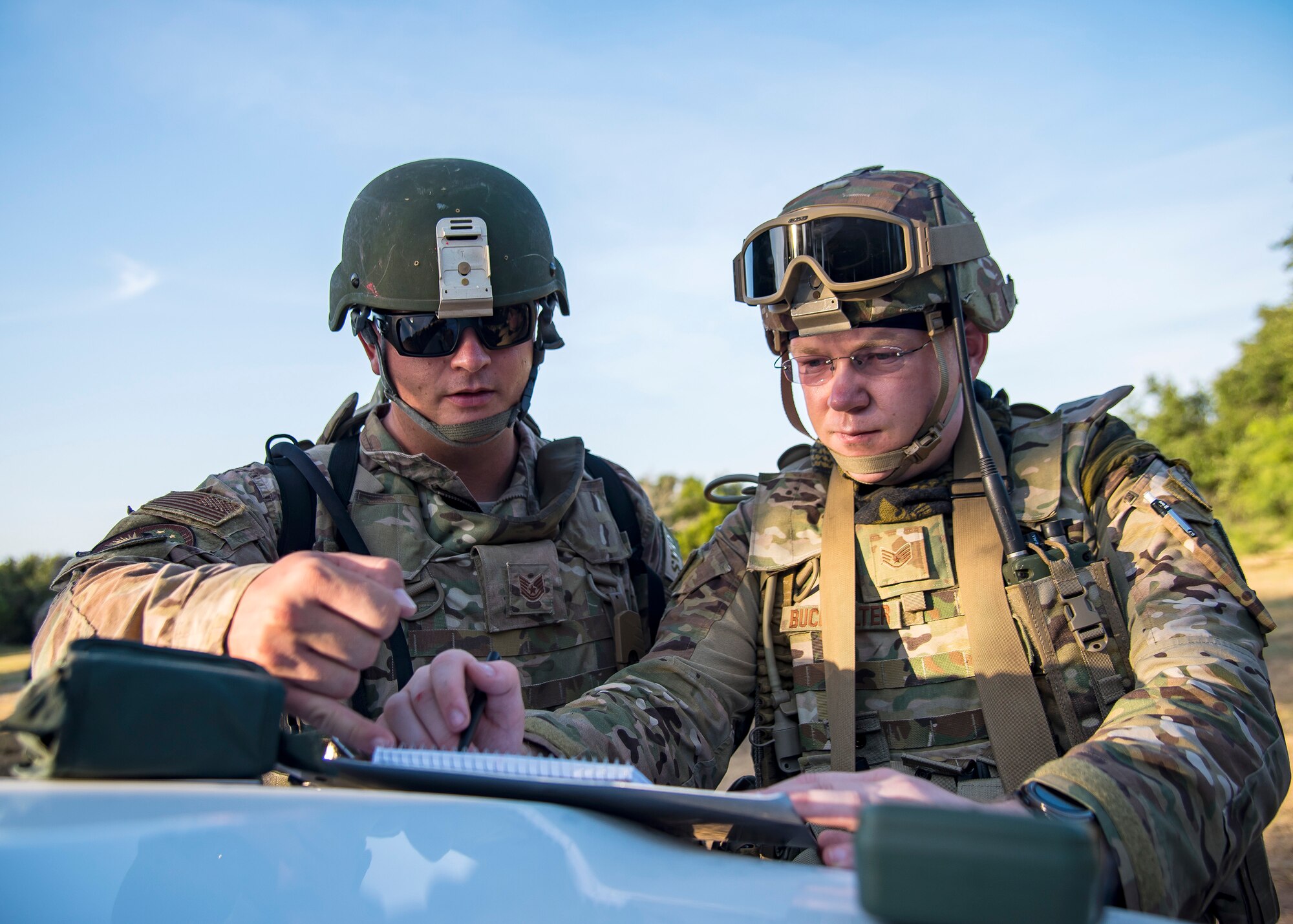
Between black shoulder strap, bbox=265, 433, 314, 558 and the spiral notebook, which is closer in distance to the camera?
the spiral notebook

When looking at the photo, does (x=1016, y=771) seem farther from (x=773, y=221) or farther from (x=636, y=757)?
(x=773, y=221)

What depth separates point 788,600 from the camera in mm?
3180

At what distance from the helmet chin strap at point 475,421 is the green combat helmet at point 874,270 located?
0.90 metres

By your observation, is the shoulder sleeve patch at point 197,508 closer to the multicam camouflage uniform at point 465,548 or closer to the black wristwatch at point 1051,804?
the multicam camouflage uniform at point 465,548

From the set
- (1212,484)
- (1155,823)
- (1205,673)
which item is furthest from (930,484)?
(1212,484)

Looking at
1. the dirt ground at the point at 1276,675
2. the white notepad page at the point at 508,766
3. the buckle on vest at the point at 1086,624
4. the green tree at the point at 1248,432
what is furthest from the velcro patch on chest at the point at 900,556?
the green tree at the point at 1248,432

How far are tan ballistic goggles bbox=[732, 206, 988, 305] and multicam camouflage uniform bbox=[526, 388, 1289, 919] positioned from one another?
A: 0.55m

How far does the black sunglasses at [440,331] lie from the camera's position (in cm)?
351

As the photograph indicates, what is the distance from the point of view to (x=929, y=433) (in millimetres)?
3066

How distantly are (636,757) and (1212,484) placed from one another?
30977mm

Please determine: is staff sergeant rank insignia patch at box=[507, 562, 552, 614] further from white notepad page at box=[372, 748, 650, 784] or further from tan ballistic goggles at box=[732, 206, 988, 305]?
white notepad page at box=[372, 748, 650, 784]

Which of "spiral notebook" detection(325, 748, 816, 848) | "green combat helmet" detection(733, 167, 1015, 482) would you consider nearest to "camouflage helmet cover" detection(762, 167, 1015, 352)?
"green combat helmet" detection(733, 167, 1015, 482)

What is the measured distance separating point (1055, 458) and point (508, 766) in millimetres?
2140

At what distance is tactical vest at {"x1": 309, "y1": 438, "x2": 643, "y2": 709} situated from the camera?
3461 mm
